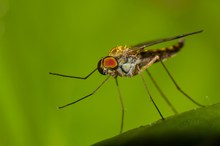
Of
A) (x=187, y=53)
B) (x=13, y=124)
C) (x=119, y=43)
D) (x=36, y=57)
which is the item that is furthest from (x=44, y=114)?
(x=187, y=53)

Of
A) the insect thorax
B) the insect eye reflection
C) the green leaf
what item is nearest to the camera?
the green leaf

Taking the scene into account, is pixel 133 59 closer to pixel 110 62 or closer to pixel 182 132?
pixel 110 62

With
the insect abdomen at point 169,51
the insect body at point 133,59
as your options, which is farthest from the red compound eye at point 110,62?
the insect abdomen at point 169,51

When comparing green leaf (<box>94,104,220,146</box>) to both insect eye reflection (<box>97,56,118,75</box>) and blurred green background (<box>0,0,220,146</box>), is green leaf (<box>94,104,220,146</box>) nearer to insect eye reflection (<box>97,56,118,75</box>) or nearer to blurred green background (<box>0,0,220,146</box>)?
blurred green background (<box>0,0,220,146</box>)

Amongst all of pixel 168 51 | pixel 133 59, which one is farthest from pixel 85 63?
pixel 133 59

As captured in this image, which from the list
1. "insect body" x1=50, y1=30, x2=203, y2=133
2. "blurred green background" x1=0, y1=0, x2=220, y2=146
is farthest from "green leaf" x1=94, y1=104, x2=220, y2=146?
"insect body" x1=50, y1=30, x2=203, y2=133
